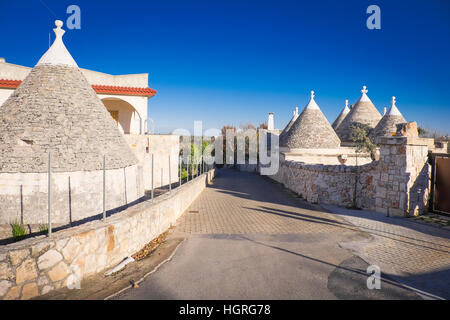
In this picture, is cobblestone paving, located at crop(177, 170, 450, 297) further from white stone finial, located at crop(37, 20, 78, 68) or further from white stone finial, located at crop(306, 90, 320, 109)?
white stone finial, located at crop(306, 90, 320, 109)

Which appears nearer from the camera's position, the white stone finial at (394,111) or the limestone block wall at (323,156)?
the limestone block wall at (323,156)

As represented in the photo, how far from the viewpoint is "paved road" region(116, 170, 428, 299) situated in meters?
4.05

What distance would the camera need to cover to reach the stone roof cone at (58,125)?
743cm

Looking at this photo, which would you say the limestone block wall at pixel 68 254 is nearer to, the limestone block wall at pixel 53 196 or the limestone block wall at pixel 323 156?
the limestone block wall at pixel 53 196

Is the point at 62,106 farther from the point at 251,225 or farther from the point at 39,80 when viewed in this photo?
the point at 251,225

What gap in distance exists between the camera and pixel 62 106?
8.33 meters

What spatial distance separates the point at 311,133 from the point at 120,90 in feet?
40.4

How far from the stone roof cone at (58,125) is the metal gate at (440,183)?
9.71 m

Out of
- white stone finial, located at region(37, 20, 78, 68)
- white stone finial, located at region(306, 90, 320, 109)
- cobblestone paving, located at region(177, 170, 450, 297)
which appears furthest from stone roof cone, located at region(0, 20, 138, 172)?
white stone finial, located at region(306, 90, 320, 109)

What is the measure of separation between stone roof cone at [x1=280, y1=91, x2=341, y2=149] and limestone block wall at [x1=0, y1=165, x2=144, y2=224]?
554 inches

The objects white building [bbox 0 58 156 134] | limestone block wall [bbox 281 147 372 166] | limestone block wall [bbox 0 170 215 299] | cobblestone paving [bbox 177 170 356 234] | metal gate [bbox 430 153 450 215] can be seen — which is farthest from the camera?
limestone block wall [bbox 281 147 372 166]

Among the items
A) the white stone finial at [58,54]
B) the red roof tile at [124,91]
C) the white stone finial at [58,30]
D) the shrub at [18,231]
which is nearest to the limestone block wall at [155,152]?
the red roof tile at [124,91]

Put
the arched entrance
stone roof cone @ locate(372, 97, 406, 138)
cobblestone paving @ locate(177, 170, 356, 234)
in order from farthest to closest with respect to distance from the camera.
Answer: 1. stone roof cone @ locate(372, 97, 406, 138)
2. the arched entrance
3. cobblestone paving @ locate(177, 170, 356, 234)

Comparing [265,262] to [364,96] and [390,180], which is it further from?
[364,96]
